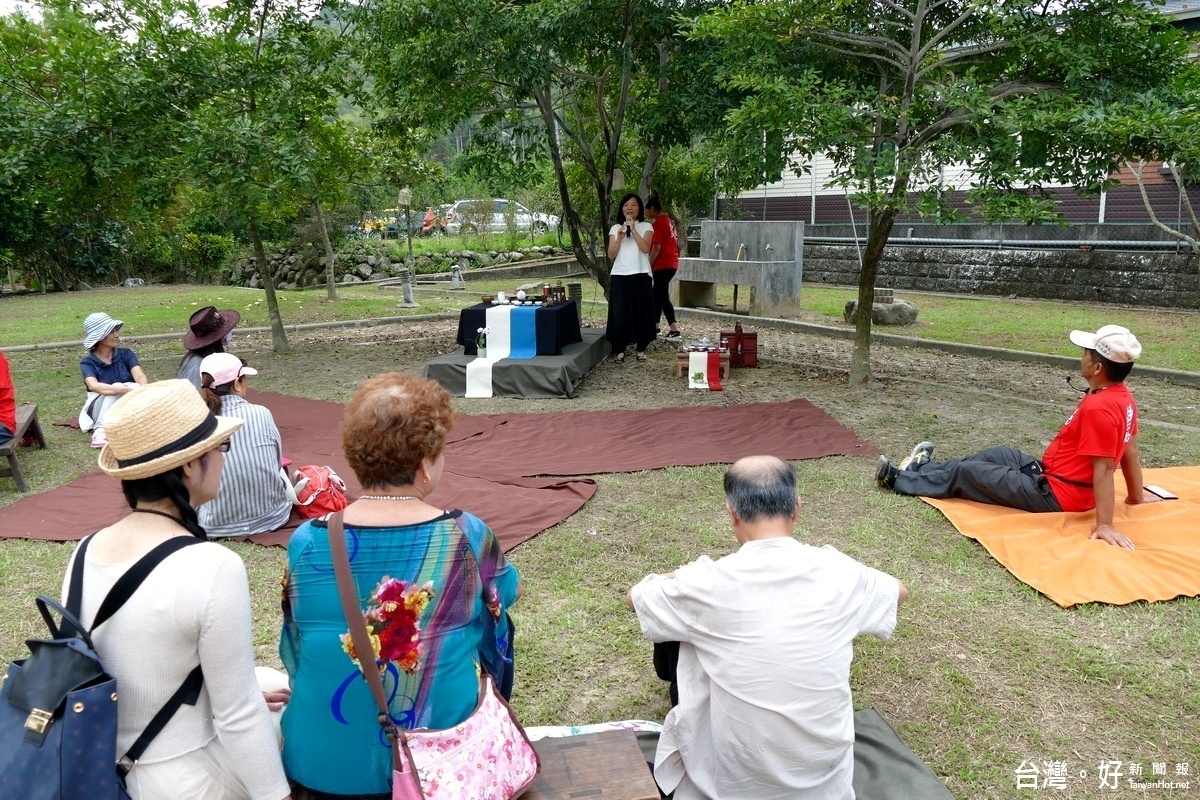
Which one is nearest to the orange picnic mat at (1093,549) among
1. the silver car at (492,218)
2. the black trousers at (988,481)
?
the black trousers at (988,481)

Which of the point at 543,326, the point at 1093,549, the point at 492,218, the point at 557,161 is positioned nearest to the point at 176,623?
the point at 1093,549

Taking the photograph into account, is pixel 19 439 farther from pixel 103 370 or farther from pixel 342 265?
pixel 342 265

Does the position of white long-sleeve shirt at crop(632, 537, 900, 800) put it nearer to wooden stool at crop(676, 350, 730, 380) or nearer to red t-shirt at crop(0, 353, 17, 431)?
red t-shirt at crop(0, 353, 17, 431)

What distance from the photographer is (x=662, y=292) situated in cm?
1080

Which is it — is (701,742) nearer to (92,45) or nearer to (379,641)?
Answer: (379,641)

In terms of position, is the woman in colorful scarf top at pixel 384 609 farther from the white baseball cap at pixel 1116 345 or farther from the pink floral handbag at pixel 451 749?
the white baseball cap at pixel 1116 345

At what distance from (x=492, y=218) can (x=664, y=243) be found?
15.4 m

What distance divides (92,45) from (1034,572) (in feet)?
29.0

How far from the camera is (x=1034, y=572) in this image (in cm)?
403

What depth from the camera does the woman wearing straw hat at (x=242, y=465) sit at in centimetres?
442

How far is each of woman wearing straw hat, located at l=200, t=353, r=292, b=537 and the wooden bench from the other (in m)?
1.78

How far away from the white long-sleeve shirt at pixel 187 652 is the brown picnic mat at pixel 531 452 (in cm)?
267

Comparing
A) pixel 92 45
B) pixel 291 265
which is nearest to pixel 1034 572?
pixel 92 45

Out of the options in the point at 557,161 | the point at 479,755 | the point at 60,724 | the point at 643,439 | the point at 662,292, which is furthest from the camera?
the point at 662,292
